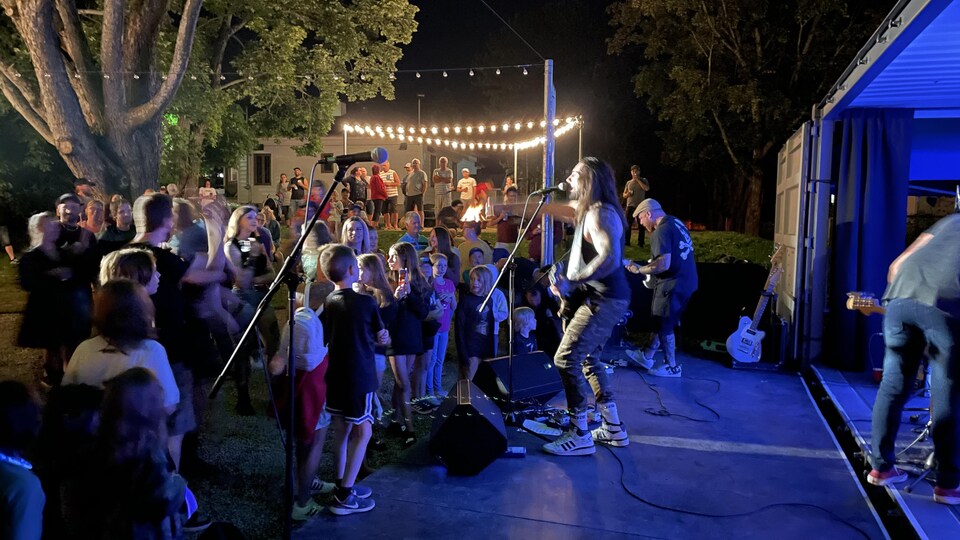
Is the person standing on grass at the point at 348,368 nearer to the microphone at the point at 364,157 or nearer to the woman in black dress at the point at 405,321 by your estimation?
the microphone at the point at 364,157

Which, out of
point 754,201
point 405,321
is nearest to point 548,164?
point 405,321

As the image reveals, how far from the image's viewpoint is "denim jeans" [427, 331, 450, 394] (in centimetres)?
659

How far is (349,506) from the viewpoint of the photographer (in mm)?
4059

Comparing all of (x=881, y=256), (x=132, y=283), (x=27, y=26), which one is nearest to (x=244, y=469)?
(x=132, y=283)

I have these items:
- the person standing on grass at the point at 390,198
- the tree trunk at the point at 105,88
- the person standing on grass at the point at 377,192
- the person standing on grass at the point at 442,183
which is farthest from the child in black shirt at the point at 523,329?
the person standing on grass at the point at 390,198

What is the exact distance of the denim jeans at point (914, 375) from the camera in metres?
3.99

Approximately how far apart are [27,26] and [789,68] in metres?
21.3

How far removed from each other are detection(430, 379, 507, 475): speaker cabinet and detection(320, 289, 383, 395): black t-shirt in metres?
0.76

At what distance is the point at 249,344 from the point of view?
20.8 feet

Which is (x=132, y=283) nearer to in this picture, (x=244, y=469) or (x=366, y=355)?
(x=366, y=355)

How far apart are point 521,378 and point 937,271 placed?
3.15m

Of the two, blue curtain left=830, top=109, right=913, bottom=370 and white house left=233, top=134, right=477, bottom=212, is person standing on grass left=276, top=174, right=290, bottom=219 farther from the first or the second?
blue curtain left=830, top=109, right=913, bottom=370

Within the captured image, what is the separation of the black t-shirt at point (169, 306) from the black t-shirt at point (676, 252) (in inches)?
206

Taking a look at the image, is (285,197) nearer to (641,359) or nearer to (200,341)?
(641,359)
